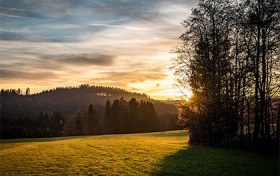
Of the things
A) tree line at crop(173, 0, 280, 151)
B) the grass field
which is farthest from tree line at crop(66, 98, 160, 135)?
the grass field

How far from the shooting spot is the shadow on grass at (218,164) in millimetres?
23266

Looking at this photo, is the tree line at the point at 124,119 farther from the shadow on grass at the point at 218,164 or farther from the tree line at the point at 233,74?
the shadow on grass at the point at 218,164

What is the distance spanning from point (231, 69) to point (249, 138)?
8275mm

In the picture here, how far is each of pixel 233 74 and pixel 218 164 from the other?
631 inches

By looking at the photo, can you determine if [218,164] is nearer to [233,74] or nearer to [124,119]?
[233,74]

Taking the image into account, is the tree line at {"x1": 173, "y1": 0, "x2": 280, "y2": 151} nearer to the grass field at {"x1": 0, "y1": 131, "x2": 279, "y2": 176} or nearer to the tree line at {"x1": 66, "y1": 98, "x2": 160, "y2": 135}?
the grass field at {"x1": 0, "y1": 131, "x2": 279, "y2": 176}

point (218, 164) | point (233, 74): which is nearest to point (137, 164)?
point (218, 164)

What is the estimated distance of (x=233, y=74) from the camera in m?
39.8

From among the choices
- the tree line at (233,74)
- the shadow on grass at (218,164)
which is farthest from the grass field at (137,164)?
the tree line at (233,74)

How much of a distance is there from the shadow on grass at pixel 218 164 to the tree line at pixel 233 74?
5.69 meters

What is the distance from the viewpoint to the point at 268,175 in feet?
77.6

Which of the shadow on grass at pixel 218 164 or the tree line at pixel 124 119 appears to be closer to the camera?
the shadow on grass at pixel 218 164

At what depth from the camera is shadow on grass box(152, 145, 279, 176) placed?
76.3 ft

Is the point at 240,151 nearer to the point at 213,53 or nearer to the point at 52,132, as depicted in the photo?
the point at 213,53
